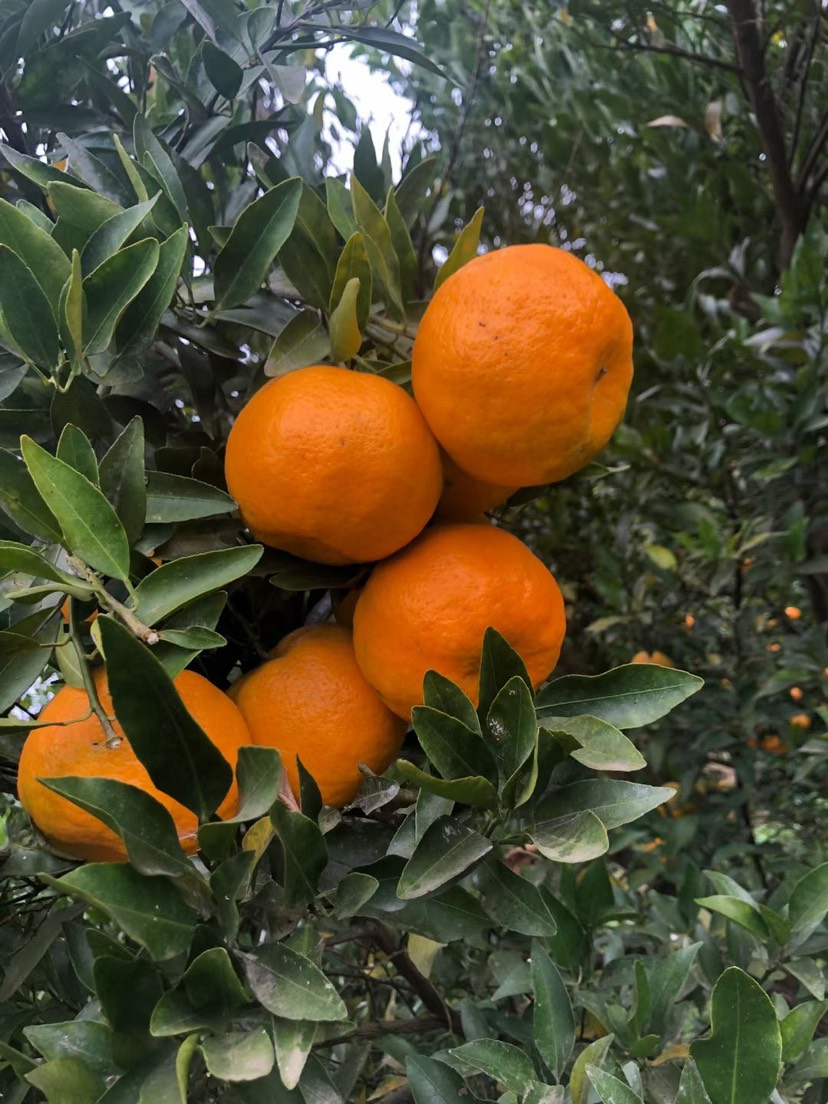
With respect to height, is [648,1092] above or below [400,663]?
below

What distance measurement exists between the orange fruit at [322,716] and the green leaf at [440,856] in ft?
0.32

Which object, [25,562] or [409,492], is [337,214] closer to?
[409,492]

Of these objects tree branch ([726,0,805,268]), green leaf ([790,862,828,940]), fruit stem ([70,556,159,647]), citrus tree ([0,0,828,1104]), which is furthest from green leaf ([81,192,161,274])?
tree branch ([726,0,805,268])

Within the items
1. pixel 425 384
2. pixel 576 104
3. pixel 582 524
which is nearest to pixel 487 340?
pixel 425 384

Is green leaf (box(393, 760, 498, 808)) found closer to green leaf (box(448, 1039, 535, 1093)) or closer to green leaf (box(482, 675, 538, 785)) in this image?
green leaf (box(482, 675, 538, 785))

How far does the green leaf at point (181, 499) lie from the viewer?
625 millimetres

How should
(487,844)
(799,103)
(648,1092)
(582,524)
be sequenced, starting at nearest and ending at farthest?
(487,844) < (648,1092) < (799,103) < (582,524)

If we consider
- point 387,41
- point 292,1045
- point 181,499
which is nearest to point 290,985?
point 292,1045

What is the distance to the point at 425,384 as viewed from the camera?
2.04 feet

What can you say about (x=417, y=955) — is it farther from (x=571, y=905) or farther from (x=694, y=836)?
(x=694, y=836)

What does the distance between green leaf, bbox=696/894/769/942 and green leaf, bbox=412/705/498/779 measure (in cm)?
45

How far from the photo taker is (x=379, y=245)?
2.39 ft

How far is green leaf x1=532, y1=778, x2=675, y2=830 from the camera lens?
1.81 feet

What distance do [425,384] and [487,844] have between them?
33 centimetres
